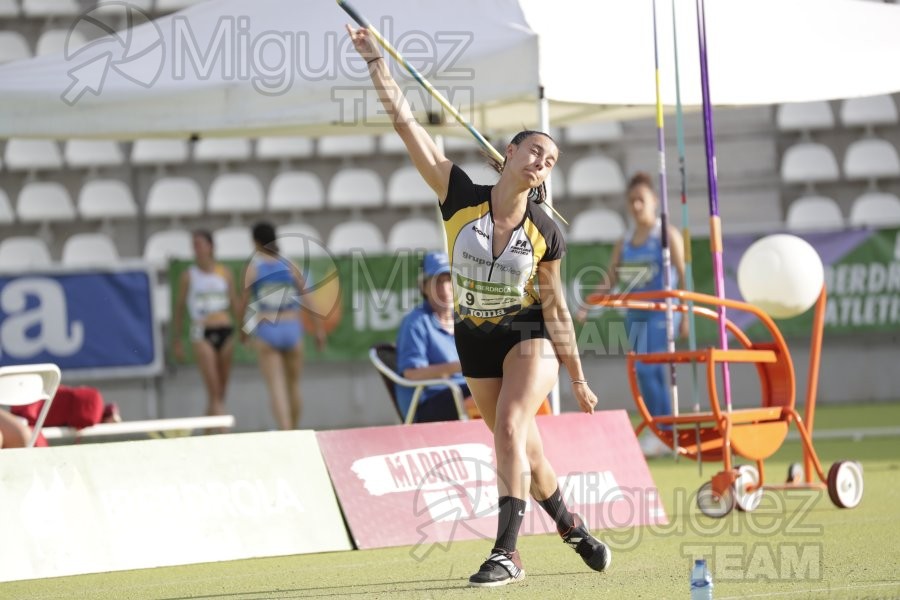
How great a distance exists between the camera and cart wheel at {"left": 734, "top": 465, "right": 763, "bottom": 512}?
693 cm

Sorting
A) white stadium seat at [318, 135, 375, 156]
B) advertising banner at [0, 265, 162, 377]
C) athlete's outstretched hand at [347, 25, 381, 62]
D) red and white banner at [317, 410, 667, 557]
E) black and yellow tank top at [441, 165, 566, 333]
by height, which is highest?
athlete's outstretched hand at [347, 25, 381, 62]

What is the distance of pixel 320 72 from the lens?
7680 millimetres

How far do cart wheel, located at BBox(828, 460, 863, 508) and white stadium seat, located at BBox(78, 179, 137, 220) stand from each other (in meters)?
10.7

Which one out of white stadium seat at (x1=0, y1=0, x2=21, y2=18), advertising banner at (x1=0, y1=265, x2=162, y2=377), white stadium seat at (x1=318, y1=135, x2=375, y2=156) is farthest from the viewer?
white stadium seat at (x1=0, y1=0, x2=21, y2=18)

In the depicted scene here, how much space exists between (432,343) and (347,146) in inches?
348

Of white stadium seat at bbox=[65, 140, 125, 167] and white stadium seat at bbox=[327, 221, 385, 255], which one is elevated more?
white stadium seat at bbox=[65, 140, 125, 167]

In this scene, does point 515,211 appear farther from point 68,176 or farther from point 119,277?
point 68,176

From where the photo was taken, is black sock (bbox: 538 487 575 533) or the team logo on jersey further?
black sock (bbox: 538 487 575 533)

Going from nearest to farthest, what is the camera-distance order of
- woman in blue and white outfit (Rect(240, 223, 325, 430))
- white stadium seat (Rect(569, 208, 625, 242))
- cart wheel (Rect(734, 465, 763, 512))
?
cart wheel (Rect(734, 465, 763, 512))
woman in blue and white outfit (Rect(240, 223, 325, 430))
white stadium seat (Rect(569, 208, 625, 242))

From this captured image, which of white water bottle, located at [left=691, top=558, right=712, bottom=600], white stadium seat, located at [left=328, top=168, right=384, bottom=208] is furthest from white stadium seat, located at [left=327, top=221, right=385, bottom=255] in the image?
white water bottle, located at [left=691, top=558, right=712, bottom=600]

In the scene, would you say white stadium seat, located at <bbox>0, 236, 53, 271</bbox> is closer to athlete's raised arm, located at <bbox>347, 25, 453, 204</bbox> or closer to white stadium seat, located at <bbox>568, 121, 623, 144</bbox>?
white stadium seat, located at <bbox>568, 121, 623, 144</bbox>

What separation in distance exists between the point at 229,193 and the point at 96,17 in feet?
9.46

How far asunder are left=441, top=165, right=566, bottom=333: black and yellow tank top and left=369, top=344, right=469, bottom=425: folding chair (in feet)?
8.93

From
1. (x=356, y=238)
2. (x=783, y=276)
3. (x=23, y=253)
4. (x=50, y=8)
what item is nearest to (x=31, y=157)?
(x=23, y=253)
